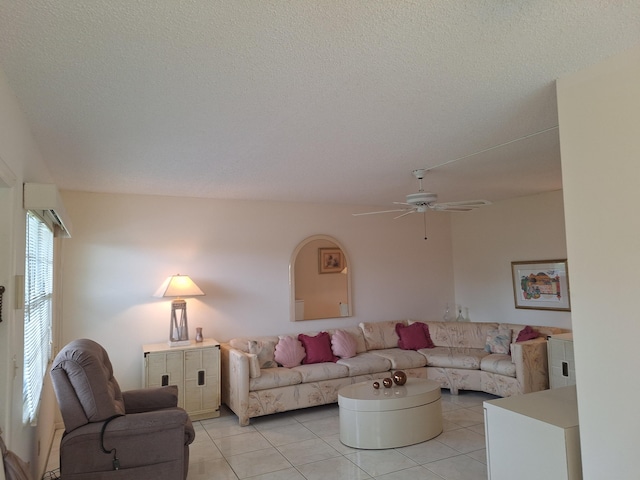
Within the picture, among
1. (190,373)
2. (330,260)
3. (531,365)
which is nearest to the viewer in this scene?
(190,373)

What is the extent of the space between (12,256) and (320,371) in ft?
11.4

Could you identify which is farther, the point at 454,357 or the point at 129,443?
the point at 454,357

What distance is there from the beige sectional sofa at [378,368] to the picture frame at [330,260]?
85 cm

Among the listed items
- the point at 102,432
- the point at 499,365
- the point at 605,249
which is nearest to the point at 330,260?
the point at 499,365

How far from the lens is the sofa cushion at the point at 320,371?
16.3ft

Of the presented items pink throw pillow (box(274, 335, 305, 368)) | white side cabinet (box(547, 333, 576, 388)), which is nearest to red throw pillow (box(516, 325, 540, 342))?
white side cabinet (box(547, 333, 576, 388))

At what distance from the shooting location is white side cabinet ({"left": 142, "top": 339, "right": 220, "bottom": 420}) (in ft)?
15.3

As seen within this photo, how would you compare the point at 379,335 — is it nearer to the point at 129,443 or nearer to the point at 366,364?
the point at 366,364

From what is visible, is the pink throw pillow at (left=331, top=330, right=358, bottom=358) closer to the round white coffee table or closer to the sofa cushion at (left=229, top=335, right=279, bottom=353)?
the sofa cushion at (left=229, top=335, right=279, bottom=353)

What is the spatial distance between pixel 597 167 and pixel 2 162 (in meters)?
2.80

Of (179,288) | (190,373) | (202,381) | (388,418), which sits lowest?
(388,418)

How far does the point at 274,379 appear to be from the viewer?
4762mm

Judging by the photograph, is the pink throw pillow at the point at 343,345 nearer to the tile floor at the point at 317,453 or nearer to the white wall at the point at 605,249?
the tile floor at the point at 317,453

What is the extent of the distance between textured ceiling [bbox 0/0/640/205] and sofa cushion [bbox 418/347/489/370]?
2.61 meters
